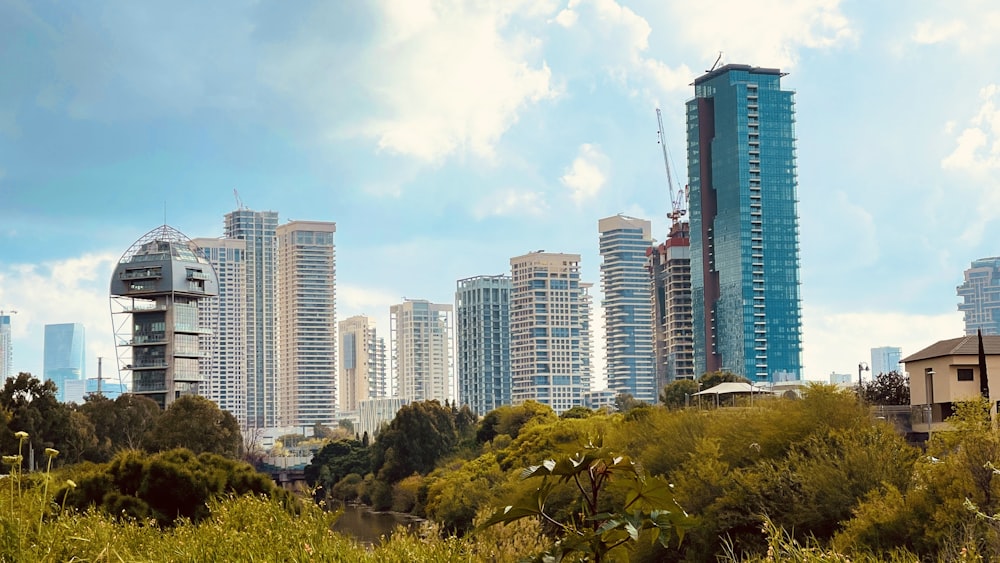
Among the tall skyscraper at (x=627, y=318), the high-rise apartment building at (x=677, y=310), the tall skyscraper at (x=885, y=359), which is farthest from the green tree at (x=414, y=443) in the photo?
the tall skyscraper at (x=885, y=359)

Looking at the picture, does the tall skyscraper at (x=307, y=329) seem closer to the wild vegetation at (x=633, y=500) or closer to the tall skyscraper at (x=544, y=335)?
the tall skyscraper at (x=544, y=335)

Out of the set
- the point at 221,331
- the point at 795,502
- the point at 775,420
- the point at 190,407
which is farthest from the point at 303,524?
the point at 221,331

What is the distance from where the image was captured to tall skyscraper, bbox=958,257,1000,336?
146250 millimetres

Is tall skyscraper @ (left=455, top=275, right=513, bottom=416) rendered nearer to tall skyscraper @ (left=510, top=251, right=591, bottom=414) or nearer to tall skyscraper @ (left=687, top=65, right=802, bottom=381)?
tall skyscraper @ (left=510, top=251, right=591, bottom=414)

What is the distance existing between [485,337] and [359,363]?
1733 inches

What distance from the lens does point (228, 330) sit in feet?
485

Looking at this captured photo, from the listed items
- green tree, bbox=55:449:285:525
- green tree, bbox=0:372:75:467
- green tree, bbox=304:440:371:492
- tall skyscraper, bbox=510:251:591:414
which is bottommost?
green tree, bbox=304:440:371:492

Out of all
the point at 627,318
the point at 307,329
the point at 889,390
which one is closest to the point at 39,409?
the point at 889,390

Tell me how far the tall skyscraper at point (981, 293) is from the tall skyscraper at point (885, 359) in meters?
31.3

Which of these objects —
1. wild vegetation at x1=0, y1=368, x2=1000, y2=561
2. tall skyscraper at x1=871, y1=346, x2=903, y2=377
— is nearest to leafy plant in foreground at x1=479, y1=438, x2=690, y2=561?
wild vegetation at x1=0, y1=368, x2=1000, y2=561

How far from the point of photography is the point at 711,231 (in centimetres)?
10662

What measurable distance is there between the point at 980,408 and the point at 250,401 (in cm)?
13557

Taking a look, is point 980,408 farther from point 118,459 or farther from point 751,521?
point 118,459

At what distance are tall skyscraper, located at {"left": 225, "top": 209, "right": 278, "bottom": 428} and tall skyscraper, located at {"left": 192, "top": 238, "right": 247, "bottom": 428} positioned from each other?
2.70 ft
